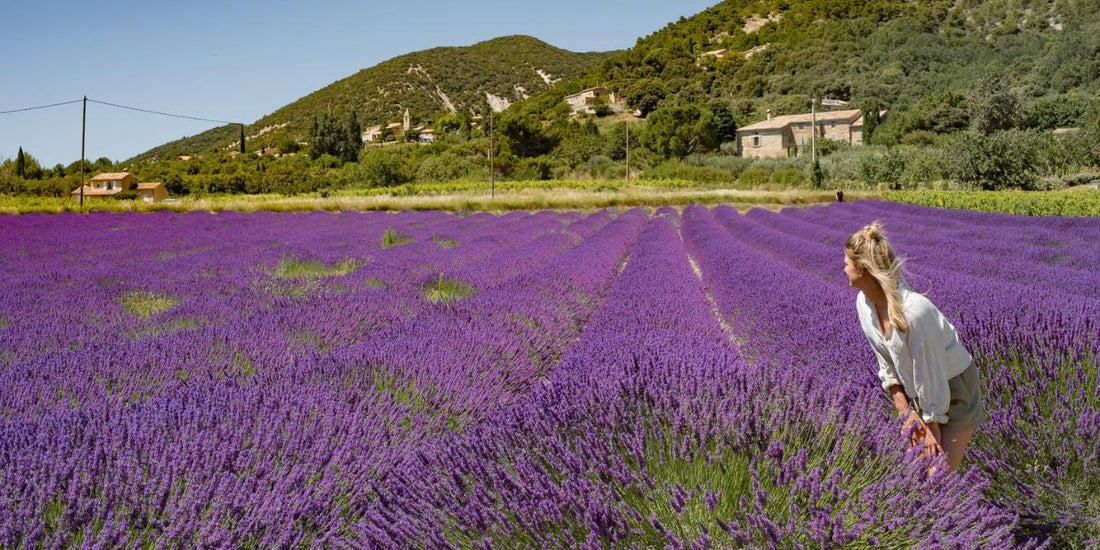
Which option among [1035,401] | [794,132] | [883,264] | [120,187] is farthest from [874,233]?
[794,132]

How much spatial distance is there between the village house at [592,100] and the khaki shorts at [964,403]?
8470 cm

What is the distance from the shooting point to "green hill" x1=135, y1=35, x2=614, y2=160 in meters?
89.4

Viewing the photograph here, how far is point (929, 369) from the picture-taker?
79.7 inches

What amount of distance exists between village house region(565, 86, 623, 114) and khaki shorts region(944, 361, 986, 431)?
278 feet

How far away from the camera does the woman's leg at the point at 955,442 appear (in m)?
2.10

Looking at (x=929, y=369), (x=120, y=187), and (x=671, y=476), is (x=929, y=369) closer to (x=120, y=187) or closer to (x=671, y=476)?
(x=671, y=476)

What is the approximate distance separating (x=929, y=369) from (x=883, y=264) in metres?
0.35

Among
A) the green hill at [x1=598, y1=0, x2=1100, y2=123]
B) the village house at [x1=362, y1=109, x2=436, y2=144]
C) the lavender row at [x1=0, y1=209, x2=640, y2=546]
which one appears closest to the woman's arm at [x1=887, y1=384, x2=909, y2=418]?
the lavender row at [x1=0, y1=209, x2=640, y2=546]

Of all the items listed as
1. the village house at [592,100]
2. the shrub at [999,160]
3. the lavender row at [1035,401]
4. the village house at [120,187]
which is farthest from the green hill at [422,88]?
the lavender row at [1035,401]

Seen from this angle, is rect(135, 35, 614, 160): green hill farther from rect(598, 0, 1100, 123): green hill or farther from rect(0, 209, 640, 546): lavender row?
rect(0, 209, 640, 546): lavender row

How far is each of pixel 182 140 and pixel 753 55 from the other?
264ft

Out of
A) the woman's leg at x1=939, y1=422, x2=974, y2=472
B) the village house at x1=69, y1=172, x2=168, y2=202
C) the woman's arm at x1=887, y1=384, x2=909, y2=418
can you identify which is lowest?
the woman's leg at x1=939, y1=422, x2=974, y2=472

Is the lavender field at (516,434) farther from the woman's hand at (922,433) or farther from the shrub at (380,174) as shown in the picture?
the shrub at (380,174)

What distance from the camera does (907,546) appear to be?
4.90 feet
